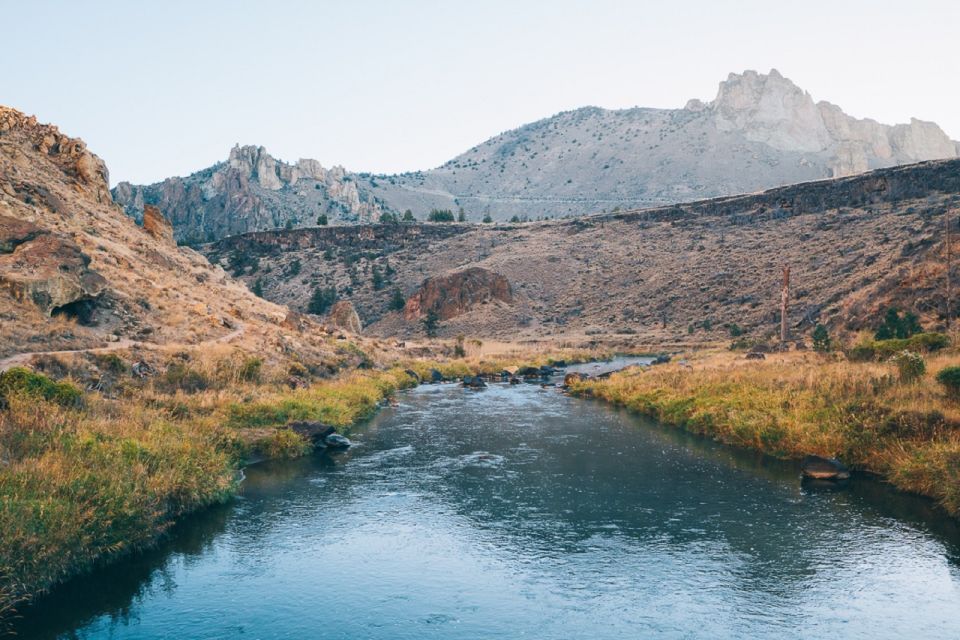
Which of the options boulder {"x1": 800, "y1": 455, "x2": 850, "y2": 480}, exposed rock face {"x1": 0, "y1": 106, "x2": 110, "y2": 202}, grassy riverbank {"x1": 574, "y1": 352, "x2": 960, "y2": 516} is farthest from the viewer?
exposed rock face {"x1": 0, "y1": 106, "x2": 110, "y2": 202}

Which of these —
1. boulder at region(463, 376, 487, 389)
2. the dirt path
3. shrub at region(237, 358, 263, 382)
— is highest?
the dirt path

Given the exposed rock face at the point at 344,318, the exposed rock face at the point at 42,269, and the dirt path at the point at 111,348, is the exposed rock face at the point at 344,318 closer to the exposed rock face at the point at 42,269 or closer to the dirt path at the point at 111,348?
the dirt path at the point at 111,348

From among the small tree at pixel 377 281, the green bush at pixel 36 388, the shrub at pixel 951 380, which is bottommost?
the shrub at pixel 951 380

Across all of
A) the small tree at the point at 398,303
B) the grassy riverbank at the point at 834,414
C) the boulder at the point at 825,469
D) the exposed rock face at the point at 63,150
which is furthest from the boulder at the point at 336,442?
the small tree at the point at 398,303

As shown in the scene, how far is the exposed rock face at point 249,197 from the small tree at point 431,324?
68756 mm

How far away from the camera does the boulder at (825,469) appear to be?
18.9 m

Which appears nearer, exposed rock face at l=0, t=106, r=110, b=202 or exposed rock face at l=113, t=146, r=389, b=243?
exposed rock face at l=0, t=106, r=110, b=202

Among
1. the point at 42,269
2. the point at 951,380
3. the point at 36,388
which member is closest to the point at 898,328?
the point at 951,380

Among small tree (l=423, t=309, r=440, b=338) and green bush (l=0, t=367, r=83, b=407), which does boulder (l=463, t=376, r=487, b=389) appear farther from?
small tree (l=423, t=309, r=440, b=338)

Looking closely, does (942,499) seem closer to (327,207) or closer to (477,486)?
(477,486)

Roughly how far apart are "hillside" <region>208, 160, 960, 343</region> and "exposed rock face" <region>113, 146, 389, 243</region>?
124 feet

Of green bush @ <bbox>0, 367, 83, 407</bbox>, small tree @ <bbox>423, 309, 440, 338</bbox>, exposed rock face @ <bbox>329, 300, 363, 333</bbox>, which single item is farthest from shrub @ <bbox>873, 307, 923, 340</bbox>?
small tree @ <bbox>423, 309, 440, 338</bbox>

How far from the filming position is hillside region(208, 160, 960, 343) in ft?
A: 194

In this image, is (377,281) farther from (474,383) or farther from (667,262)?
(474,383)
